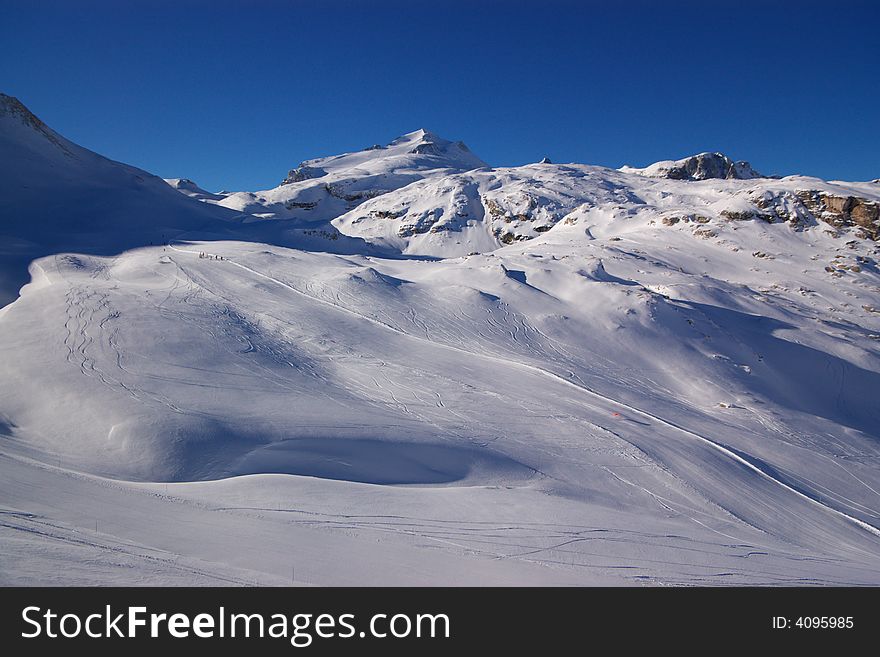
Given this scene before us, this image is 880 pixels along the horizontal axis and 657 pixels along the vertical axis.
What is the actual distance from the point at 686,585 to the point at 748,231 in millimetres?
35316

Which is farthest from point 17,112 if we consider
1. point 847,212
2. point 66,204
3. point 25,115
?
point 847,212

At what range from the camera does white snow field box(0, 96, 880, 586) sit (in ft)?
20.9

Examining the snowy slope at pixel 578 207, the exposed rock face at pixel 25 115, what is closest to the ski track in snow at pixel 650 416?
the snowy slope at pixel 578 207

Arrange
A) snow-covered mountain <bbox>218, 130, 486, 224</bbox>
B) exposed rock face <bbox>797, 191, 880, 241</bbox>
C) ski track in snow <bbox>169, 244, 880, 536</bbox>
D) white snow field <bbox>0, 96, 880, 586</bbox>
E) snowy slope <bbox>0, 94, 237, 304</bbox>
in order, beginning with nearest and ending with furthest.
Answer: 1. white snow field <bbox>0, 96, 880, 586</bbox>
2. ski track in snow <bbox>169, 244, 880, 536</bbox>
3. snowy slope <bbox>0, 94, 237, 304</bbox>
4. exposed rock face <bbox>797, 191, 880, 241</bbox>
5. snow-covered mountain <bbox>218, 130, 486, 224</bbox>

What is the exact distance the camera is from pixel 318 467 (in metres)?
9.02

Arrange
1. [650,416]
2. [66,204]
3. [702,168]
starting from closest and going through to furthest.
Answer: [650,416] < [66,204] < [702,168]

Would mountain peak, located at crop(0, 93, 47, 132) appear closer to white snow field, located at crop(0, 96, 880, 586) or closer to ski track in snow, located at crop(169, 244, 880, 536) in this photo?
white snow field, located at crop(0, 96, 880, 586)

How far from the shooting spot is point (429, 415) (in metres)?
11.5

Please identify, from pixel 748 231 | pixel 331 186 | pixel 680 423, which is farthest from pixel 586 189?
pixel 680 423

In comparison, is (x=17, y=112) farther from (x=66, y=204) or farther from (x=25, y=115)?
(x=66, y=204)

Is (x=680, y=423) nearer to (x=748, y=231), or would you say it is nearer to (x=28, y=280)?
(x=28, y=280)

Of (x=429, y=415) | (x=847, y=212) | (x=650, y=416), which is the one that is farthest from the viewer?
(x=847, y=212)
